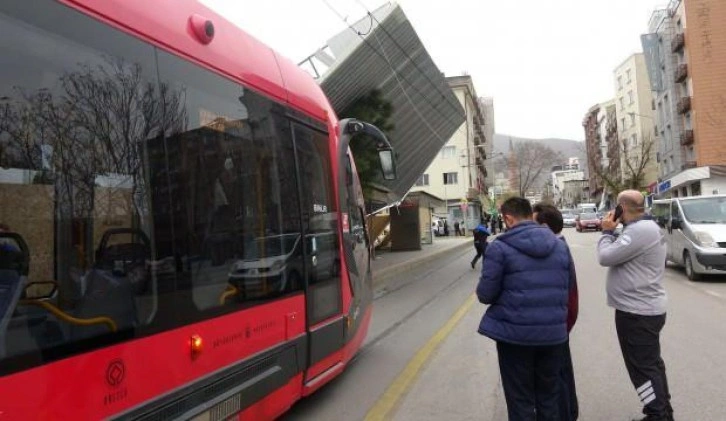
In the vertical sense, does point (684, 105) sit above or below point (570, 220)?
above

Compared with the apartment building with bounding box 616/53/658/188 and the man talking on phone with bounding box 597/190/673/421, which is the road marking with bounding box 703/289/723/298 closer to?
the man talking on phone with bounding box 597/190/673/421

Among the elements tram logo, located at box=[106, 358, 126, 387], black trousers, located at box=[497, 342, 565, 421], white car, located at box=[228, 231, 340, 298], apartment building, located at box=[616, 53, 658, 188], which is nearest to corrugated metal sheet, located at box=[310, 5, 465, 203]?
white car, located at box=[228, 231, 340, 298]

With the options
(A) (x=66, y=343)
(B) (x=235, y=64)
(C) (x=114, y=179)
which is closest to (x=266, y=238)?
(B) (x=235, y=64)

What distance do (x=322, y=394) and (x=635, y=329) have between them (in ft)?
9.19

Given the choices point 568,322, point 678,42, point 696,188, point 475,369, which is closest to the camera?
point 568,322

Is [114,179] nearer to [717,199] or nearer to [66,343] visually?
[66,343]

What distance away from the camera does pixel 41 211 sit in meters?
2.60

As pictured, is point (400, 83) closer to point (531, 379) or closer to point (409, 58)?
point (409, 58)

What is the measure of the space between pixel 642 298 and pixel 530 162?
101571mm

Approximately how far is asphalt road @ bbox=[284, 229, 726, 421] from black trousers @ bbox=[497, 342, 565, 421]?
46.0 inches

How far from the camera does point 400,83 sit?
62.9ft

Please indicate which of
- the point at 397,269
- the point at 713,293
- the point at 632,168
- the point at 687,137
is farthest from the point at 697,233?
the point at 632,168

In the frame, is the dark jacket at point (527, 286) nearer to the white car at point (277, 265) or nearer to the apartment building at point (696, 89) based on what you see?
the white car at point (277, 265)

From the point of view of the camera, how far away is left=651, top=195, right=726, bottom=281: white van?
13.1m
